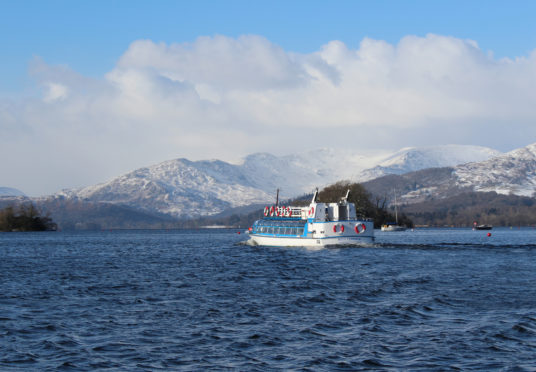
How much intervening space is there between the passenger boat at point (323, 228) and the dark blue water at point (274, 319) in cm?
3796

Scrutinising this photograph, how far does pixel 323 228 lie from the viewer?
371ft

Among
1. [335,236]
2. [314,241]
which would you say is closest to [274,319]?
[335,236]

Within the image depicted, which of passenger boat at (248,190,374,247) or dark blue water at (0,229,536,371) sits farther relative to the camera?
passenger boat at (248,190,374,247)

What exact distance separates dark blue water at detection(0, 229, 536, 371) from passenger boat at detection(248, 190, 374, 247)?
3796 cm

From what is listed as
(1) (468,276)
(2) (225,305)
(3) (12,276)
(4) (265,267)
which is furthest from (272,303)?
(3) (12,276)

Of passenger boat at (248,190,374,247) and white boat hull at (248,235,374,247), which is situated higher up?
passenger boat at (248,190,374,247)

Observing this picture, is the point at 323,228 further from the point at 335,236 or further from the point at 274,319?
the point at 274,319

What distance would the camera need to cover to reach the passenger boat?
112875 millimetres

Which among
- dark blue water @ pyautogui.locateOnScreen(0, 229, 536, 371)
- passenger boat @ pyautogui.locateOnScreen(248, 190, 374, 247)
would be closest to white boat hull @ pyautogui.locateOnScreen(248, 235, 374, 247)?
passenger boat @ pyautogui.locateOnScreen(248, 190, 374, 247)

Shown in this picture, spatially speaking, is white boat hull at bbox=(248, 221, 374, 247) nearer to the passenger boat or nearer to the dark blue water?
the passenger boat

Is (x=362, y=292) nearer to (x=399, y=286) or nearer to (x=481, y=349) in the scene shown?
(x=399, y=286)

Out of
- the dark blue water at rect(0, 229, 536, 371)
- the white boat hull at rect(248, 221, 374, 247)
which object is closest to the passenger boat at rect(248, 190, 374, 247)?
the white boat hull at rect(248, 221, 374, 247)

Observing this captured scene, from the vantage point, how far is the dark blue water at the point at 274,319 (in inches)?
1196

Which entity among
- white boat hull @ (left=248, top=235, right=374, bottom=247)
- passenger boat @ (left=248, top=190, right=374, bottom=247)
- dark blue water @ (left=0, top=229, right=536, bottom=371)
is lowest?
dark blue water @ (left=0, top=229, right=536, bottom=371)
